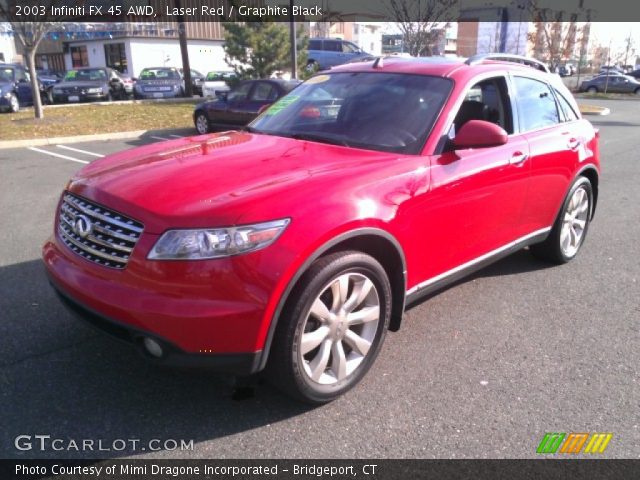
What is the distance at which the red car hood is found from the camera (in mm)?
2553

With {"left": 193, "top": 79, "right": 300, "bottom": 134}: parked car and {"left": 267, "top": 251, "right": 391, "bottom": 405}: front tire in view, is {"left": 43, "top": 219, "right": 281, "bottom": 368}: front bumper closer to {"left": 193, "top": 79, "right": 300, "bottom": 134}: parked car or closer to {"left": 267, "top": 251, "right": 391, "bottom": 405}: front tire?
{"left": 267, "top": 251, "right": 391, "bottom": 405}: front tire

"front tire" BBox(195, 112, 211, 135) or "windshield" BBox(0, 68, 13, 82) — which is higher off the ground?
"windshield" BBox(0, 68, 13, 82)

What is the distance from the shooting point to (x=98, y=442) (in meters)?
2.60

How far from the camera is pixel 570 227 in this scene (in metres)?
5.04

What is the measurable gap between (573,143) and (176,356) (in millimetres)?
3813

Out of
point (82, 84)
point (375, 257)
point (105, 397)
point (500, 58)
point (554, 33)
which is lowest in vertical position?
point (105, 397)

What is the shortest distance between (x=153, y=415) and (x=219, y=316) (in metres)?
0.77

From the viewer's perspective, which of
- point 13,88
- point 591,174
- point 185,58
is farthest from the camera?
point 185,58

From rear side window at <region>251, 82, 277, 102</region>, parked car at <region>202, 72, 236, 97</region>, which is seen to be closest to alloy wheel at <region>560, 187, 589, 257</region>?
rear side window at <region>251, 82, 277, 102</region>

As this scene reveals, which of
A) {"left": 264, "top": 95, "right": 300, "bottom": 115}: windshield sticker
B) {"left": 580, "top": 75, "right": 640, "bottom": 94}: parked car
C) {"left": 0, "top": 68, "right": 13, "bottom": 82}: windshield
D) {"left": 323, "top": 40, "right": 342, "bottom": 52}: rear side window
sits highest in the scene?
{"left": 323, "top": 40, "right": 342, "bottom": 52}: rear side window

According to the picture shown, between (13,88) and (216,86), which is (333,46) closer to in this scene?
(216,86)

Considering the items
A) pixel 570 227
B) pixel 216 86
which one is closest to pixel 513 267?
pixel 570 227

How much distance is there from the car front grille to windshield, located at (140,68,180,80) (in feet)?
68.4

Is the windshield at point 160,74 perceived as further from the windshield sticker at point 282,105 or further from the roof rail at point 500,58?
the roof rail at point 500,58
